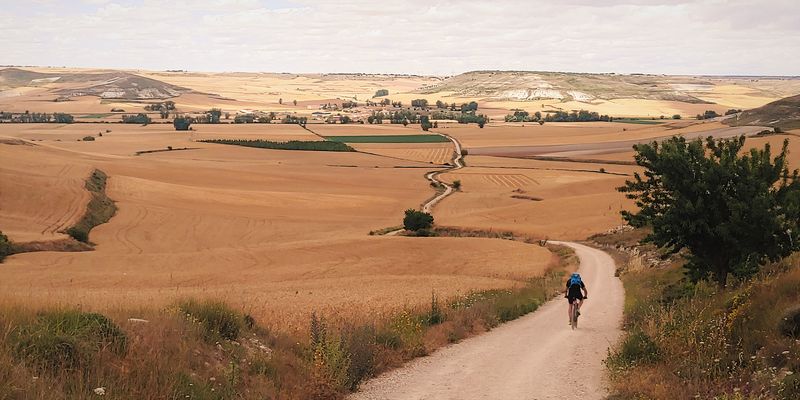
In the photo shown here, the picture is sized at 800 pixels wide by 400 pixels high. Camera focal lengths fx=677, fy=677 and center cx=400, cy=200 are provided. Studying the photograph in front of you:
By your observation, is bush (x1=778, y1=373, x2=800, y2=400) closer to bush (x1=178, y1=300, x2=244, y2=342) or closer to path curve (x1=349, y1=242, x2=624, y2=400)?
path curve (x1=349, y1=242, x2=624, y2=400)

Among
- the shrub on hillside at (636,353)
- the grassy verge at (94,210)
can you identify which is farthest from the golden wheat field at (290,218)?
the shrub on hillside at (636,353)

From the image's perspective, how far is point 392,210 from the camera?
78812 millimetres

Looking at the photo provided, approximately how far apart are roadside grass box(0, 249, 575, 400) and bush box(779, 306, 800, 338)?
21.7 feet

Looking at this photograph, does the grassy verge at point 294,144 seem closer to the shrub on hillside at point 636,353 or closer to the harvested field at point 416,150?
the harvested field at point 416,150

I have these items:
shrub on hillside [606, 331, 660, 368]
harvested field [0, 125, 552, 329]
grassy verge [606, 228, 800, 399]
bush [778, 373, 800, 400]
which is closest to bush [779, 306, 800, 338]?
grassy verge [606, 228, 800, 399]

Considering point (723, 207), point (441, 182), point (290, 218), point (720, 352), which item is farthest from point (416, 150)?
point (720, 352)

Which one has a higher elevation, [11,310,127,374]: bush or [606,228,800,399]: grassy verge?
[11,310,127,374]: bush

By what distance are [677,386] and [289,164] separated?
116830mm

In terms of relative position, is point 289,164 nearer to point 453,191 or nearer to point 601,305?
point 453,191

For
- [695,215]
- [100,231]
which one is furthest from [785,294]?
[100,231]

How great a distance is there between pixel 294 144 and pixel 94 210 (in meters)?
89.9

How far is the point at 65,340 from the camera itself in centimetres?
867

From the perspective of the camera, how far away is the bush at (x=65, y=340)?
8328mm

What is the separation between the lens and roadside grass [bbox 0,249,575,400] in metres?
8.22
